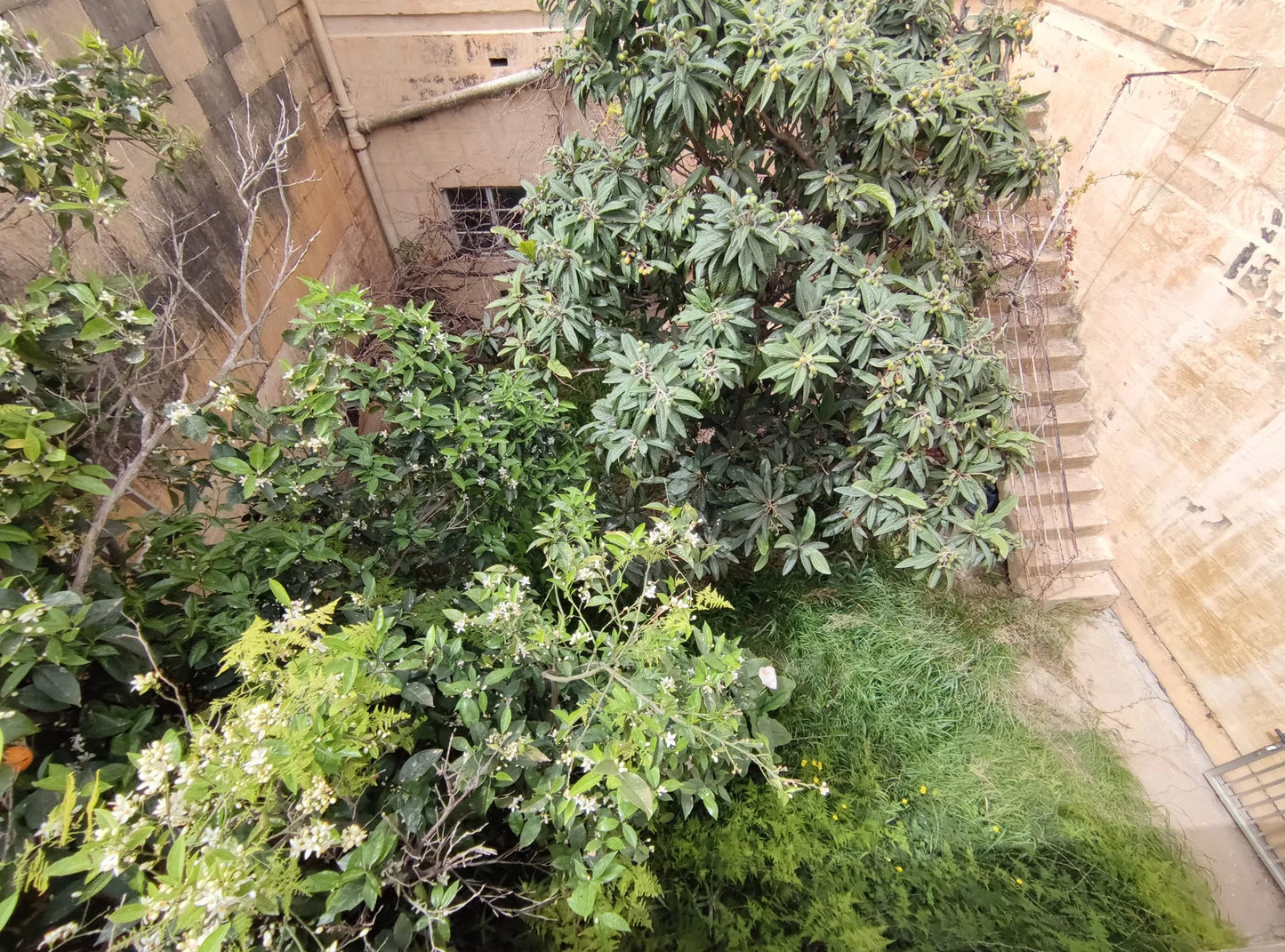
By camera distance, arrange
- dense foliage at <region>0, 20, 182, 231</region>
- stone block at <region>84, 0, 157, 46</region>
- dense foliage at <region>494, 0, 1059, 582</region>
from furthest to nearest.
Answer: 1. stone block at <region>84, 0, 157, 46</region>
2. dense foliage at <region>494, 0, 1059, 582</region>
3. dense foliage at <region>0, 20, 182, 231</region>

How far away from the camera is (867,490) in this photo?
7.48 feet

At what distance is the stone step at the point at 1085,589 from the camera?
349 cm

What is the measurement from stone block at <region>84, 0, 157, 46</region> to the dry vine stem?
0.50m

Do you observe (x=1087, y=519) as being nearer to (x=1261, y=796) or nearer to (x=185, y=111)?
(x=1261, y=796)

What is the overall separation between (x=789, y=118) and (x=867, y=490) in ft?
4.55

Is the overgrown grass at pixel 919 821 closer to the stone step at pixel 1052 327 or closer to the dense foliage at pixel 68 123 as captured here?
the stone step at pixel 1052 327

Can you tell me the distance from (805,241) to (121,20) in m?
3.08

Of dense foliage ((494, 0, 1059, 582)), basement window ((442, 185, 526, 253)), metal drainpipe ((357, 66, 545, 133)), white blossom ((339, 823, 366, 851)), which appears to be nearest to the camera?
white blossom ((339, 823, 366, 851))

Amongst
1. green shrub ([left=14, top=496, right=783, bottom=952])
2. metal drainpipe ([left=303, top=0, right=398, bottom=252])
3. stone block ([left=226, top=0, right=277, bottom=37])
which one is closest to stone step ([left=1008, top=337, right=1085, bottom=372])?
green shrub ([left=14, top=496, right=783, bottom=952])

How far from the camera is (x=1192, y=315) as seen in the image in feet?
9.43

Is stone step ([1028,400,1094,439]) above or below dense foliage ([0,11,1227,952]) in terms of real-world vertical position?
below

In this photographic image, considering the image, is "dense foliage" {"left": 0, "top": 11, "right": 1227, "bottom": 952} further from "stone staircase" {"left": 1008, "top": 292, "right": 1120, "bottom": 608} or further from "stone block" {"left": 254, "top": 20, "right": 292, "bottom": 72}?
"stone block" {"left": 254, "top": 20, "right": 292, "bottom": 72}

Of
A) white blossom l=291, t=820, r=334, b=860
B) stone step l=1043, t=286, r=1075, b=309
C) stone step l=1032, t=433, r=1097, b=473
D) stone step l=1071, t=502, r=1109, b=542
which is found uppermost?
white blossom l=291, t=820, r=334, b=860

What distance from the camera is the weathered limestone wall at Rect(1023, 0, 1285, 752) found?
2580 millimetres
